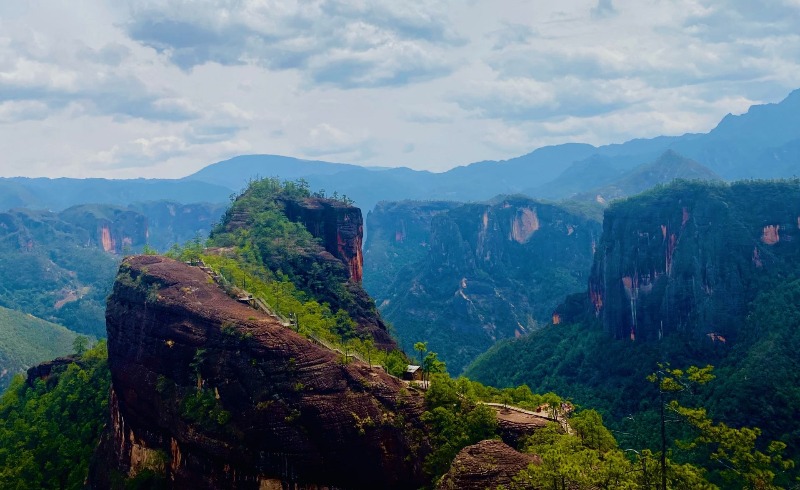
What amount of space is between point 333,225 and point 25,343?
112 m

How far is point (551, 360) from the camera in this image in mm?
138750

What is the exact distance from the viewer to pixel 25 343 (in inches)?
6831

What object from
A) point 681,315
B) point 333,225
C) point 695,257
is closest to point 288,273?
point 333,225

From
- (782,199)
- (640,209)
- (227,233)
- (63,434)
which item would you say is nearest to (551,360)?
(640,209)

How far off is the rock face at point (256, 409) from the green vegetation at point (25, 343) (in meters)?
110

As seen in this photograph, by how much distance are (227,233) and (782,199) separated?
93302 millimetres

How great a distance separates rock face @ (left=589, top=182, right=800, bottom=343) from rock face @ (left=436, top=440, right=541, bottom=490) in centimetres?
8418

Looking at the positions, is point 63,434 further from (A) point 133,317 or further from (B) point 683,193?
(B) point 683,193

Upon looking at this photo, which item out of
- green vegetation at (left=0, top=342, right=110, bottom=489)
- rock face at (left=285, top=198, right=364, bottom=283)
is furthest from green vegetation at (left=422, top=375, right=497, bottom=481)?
rock face at (left=285, top=198, right=364, bottom=283)

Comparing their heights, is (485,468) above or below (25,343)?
above

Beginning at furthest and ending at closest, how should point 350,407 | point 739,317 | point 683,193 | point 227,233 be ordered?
1. point 683,193
2. point 739,317
3. point 227,233
4. point 350,407

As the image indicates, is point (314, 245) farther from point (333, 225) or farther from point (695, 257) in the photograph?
point (695, 257)

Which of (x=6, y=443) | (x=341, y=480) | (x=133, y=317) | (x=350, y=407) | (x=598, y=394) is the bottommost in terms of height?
(x=598, y=394)

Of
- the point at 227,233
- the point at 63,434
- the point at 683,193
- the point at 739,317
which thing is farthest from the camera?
the point at 683,193
